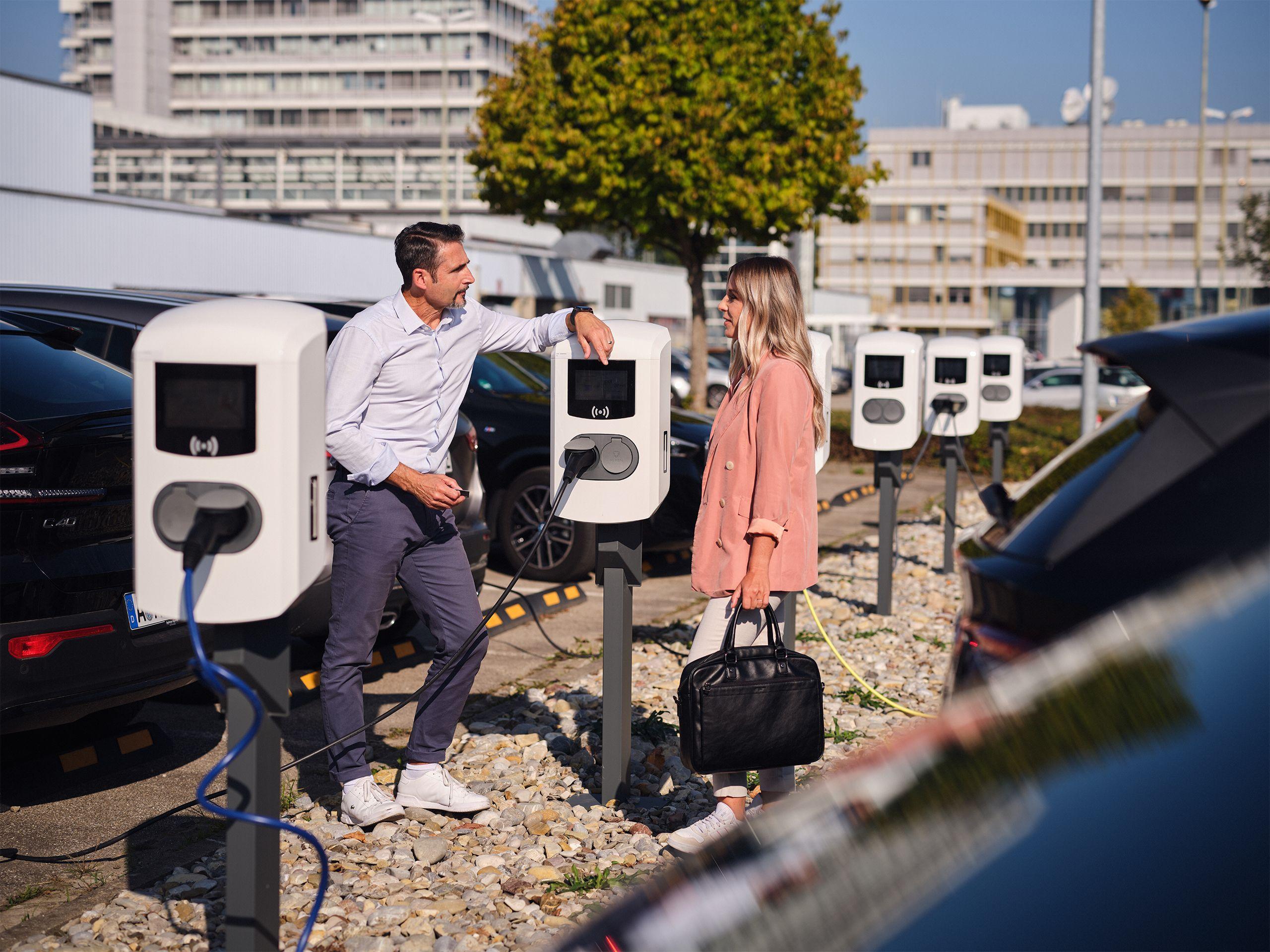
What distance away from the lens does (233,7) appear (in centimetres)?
9800

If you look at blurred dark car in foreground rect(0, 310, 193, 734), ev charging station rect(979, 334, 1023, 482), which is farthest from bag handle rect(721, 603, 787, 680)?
ev charging station rect(979, 334, 1023, 482)

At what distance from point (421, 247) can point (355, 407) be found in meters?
0.58

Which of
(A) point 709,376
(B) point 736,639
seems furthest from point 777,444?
(A) point 709,376

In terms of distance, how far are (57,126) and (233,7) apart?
7596 centimetres

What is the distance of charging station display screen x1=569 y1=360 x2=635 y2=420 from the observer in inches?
169

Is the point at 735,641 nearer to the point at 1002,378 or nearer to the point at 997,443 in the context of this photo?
the point at 1002,378

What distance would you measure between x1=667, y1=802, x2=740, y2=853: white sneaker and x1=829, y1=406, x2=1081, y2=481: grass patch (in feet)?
35.7

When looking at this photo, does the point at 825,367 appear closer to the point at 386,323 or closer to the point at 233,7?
the point at 386,323

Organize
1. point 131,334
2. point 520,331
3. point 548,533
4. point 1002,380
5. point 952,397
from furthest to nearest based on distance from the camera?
point 1002,380, point 952,397, point 548,533, point 131,334, point 520,331

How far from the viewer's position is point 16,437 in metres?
4.17

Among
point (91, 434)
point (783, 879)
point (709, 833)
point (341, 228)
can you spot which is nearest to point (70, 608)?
point (91, 434)

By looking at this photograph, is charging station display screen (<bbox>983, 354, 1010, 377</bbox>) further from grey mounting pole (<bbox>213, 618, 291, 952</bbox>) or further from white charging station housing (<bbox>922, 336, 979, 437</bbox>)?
grey mounting pole (<bbox>213, 618, 291, 952</bbox>)

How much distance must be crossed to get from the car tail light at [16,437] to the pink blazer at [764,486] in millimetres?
2188

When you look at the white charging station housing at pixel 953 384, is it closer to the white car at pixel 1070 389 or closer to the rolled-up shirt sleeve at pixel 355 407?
the rolled-up shirt sleeve at pixel 355 407
